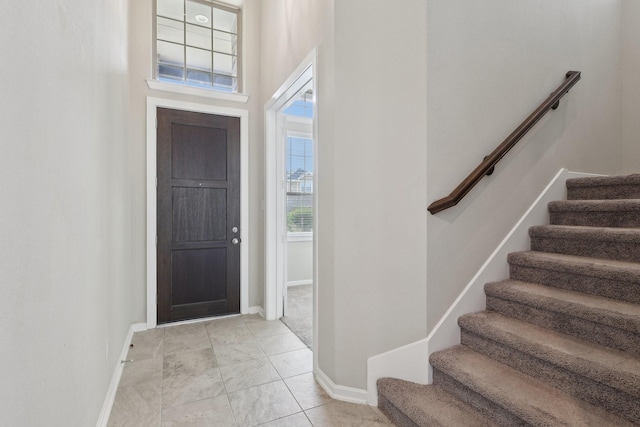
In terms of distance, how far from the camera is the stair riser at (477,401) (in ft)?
4.44

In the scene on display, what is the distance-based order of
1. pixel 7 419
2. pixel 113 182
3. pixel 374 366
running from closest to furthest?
1. pixel 7 419
2. pixel 374 366
3. pixel 113 182

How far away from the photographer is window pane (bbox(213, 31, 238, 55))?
3492 millimetres

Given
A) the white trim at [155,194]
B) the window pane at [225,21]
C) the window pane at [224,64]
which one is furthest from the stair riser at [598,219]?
the window pane at [225,21]

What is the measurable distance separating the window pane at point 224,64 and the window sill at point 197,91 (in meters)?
0.41

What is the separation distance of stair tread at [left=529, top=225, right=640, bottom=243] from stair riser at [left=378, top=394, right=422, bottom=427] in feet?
5.04

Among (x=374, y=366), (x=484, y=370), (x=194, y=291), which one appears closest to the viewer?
(x=484, y=370)

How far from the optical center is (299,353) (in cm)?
254

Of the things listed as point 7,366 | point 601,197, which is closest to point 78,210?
point 7,366

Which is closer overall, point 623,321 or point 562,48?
point 623,321

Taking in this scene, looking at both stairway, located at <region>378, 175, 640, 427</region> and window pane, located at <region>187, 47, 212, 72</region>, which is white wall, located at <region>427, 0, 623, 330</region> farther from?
window pane, located at <region>187, 47, 212, 72</region>

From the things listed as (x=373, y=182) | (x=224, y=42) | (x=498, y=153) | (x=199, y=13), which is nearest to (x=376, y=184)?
(x=373, y=182)

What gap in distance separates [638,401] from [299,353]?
2.01 meters

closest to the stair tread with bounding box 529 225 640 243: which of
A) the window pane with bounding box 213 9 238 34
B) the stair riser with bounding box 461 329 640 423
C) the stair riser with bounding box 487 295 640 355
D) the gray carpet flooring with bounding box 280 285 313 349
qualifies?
the stair riser with bounding box 487 295 640 355

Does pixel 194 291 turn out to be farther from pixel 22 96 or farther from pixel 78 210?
pixel 22 96
